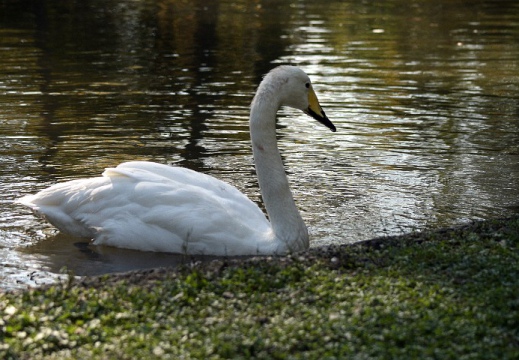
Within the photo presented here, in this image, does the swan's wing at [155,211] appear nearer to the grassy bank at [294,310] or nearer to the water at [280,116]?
the water at [280,116]

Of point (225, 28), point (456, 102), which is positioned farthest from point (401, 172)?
point (225, 28)

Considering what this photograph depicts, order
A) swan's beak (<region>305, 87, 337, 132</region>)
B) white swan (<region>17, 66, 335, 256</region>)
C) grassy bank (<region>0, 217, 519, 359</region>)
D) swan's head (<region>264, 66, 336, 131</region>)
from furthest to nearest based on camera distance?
swan's beak (<region>305, 87, 337, 132</region>) → swan's head (<region>264, 66, 336, 131</region>) → white swan (<region>17, 66, 335, 256</region>) → grassy bank (<region>0, 217, 519, 359</region>)

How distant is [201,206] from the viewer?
7.65m

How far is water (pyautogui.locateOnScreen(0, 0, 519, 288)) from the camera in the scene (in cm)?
888

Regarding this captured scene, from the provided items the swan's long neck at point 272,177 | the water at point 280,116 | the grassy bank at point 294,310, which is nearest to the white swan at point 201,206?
the swan's long neck at point 272,177

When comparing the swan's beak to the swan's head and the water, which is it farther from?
the water

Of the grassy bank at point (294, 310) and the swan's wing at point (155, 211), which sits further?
the swan's wing at point (155, 211)

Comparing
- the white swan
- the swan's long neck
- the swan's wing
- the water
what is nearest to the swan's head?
the white swan

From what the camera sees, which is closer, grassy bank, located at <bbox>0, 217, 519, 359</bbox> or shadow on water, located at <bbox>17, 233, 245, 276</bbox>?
grassy bank, located at <bbox>0, 217, 519, 359</bbox>

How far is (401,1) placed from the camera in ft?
94.5

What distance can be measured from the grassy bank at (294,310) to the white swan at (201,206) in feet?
3.48

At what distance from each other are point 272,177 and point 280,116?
232 inches

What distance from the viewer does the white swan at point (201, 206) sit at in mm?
7543

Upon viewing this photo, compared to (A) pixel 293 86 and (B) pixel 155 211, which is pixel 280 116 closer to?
(A) pixel 293 86
